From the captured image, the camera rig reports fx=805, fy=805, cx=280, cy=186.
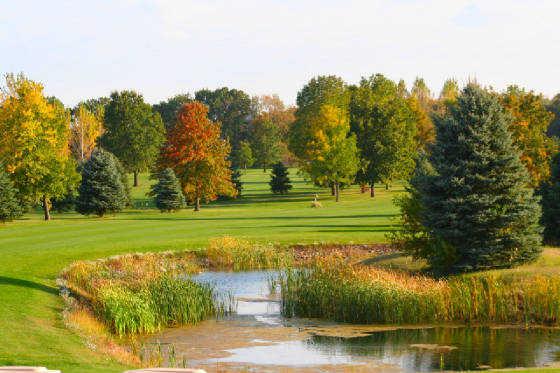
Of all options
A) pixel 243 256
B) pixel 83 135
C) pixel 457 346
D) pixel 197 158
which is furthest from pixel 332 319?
pixel 83 135

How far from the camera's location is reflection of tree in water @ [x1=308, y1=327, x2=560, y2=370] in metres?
21.6

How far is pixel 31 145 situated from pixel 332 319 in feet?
137

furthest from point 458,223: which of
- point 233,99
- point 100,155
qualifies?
point 233,99

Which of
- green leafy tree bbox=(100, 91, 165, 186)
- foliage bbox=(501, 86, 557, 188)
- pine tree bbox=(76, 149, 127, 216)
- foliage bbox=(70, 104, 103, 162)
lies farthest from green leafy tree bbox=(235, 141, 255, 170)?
foliage bbox=(501, 86, 557, 188)

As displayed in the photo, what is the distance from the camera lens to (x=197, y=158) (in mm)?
79062

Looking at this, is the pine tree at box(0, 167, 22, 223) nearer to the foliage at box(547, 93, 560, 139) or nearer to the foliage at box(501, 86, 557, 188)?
the foliage at box(501, 86, 557, 188)

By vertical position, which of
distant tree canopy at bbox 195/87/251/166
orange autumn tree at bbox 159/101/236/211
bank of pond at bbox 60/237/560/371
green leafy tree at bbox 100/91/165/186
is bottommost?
bank of pond at bbox 60/237/560/371

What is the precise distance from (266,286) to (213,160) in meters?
44.3

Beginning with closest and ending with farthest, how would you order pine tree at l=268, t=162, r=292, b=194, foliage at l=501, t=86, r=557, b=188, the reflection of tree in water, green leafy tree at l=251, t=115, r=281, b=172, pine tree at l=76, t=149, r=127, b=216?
the reflection of tree in water, foliage at l=501, t=86, r=557, b=188, pine tree at l=76, t=149, r=127, b=216, pine tree at l=268, t=162, r=292, b=194, green leafy tree at l=251, t=115, r=281, b=172

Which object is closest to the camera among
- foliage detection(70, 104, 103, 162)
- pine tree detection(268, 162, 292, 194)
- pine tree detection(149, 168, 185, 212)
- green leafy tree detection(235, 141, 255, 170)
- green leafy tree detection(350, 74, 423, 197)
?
pine tree detection(149, 168, 185, 212)

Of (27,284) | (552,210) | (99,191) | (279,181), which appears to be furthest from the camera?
(279,181)

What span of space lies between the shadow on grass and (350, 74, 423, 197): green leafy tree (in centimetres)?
5933

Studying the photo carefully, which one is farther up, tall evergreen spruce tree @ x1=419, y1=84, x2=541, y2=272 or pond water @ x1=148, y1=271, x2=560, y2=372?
tall evergreen spruce tree @ x1=419, y1=84, x2=541, y2=272

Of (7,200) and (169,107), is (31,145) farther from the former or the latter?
(169,107)
